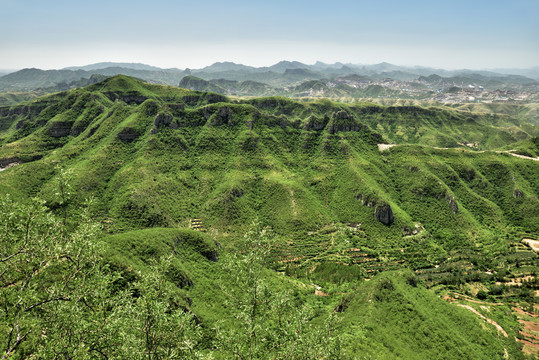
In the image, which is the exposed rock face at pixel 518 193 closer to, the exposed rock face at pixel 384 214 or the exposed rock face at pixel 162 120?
the exposed rock face at pixel 384 214

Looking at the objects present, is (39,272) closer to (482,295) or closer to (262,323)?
(262,323)

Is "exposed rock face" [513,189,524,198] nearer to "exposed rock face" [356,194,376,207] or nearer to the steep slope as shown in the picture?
the steep slope

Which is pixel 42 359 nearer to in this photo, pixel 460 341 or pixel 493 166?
pixel 460 341

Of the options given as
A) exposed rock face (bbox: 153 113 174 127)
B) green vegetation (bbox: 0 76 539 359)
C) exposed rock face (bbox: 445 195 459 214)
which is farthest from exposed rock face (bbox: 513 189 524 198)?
exposed rock face (bbox: 153 113 174 127)

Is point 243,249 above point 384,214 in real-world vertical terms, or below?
above

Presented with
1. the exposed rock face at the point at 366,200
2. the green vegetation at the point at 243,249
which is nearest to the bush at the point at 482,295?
the green vegetation at the point at 243,249

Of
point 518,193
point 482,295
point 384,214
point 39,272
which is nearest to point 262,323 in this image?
point 39,272
